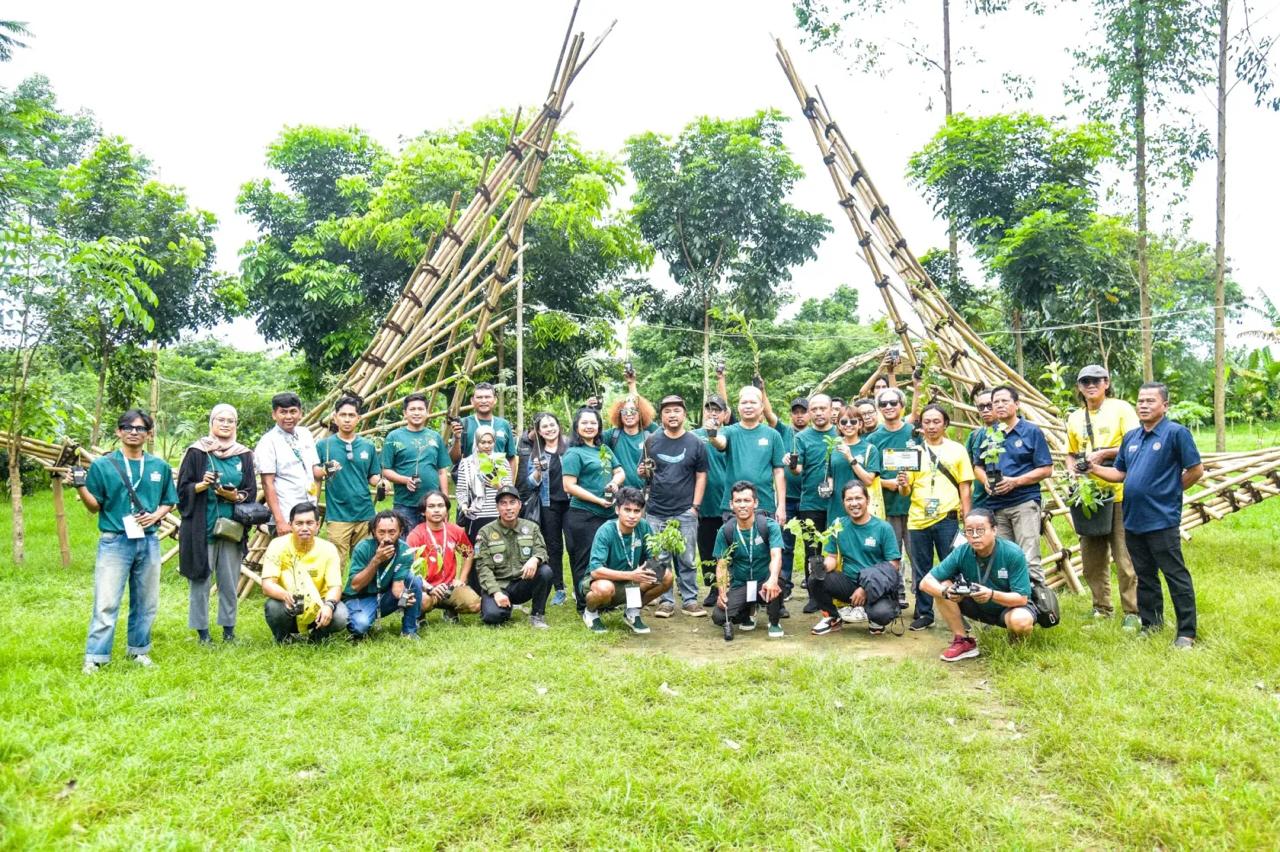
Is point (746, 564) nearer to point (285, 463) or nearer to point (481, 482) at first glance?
point (481, 482)

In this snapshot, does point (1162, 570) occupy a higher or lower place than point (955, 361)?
lower

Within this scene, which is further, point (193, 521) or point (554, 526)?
point (554, 526)

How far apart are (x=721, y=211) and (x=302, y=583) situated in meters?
15.5

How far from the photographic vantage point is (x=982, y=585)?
491 centimetres

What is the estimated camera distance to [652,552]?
5.86m

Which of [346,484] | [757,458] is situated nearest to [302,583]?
[346,484]

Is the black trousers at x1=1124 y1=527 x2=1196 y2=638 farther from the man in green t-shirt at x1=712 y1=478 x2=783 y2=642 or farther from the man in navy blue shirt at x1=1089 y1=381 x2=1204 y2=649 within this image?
the man in green t-shirt at x1=712 y1=478 x2=783 y2=642

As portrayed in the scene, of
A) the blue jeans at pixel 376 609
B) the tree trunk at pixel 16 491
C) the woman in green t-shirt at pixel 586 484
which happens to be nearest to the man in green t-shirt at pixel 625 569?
the woman in green t-shirt at pixel 586 484

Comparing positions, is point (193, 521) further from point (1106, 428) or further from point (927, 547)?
point (1106, 428)

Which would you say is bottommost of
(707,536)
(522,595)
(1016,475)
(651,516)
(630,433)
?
(522,595)

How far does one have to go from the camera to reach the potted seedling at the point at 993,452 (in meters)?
5.60

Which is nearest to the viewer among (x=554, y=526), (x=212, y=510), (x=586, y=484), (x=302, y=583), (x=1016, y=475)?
(x=302, y=583)

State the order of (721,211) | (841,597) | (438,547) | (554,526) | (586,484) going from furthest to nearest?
(721,211)
(554,526)
(586,484)
(438,547)
(841,597)

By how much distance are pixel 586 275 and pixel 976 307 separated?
26.1ft
